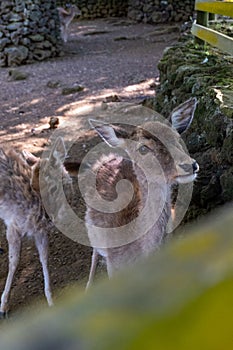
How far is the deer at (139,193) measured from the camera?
11.0 ft

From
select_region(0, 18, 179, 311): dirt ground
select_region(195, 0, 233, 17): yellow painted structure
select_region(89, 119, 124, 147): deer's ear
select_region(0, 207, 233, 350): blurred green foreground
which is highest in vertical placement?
select_region(0, 207, 233, 350): blurred green foreground

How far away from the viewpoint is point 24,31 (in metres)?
13.6

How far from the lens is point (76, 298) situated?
17.3 inches

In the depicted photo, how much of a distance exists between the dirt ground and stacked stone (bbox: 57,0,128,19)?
539 centimetres

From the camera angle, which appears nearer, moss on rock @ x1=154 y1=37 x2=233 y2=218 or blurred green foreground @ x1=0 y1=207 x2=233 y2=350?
blurred green foreground @ x1=0 y1=207 x2=233 y2=350

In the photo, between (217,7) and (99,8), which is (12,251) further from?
(99,8)

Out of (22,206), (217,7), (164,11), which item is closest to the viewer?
(22,206)

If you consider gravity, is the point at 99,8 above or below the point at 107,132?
below

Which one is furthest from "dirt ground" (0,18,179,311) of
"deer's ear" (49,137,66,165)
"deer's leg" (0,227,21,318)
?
"deer's ear" (49,137,66,165)

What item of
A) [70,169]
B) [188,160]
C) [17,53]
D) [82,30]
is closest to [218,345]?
[188,160]

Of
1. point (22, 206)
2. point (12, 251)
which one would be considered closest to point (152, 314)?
point (22, 206)

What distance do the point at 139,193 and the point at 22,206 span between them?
0.97m

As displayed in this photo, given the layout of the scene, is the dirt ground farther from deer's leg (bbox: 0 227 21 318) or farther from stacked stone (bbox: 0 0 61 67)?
stacked stone (bbox: 0 0 61 67)

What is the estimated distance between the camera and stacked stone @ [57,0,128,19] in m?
23.4
